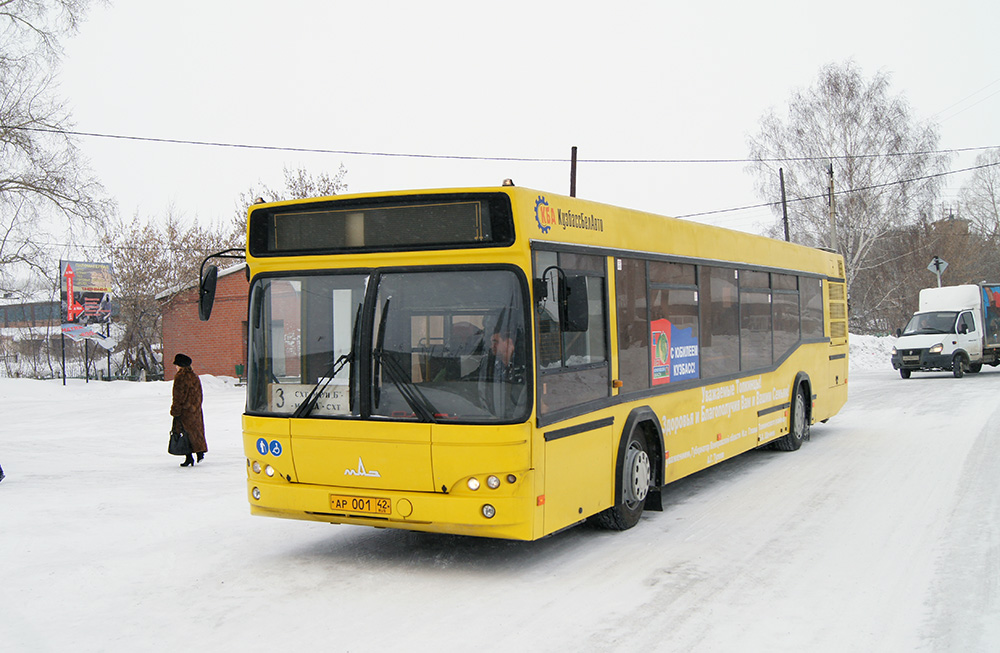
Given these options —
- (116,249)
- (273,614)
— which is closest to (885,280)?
(116,249)

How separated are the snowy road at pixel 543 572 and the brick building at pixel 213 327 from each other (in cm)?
2516

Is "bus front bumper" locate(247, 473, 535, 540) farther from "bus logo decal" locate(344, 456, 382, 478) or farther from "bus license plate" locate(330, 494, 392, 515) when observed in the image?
"bus logo decal" locate(344, 456, 382, 478)

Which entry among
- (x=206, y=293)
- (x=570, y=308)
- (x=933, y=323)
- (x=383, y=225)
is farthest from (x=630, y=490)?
(x=933, y=323)

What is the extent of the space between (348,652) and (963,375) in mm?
28083

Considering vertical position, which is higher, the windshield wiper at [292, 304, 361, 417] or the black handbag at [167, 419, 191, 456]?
the windshield wiper at [292, 304, 361, 417]

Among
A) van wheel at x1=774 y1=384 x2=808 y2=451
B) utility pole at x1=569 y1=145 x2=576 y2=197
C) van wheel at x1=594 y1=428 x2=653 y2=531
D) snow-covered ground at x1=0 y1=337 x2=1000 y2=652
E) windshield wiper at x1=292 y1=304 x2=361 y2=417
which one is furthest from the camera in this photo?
utility pole at x1=569 y1=145 x2=576 y2=197

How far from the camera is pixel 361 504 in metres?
6.69

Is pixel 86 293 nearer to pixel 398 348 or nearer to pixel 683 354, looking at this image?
pixel 683 354

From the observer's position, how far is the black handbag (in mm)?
12641

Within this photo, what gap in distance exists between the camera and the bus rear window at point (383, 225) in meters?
6.55

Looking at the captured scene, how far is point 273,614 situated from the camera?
5.72 meters

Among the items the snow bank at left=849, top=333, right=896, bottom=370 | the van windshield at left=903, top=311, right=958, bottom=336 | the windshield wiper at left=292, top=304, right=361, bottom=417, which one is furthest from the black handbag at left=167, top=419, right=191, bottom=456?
the snow bank at left=849, top=333, right=896, bottom=370

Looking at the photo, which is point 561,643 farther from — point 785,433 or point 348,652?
point 785,433

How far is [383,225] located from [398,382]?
47.1 inches
